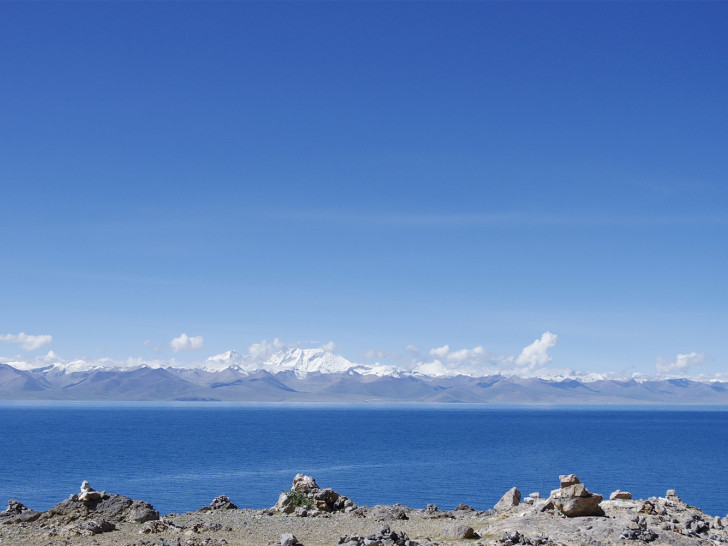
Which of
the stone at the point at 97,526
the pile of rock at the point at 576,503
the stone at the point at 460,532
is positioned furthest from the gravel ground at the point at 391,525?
the pile of rock at the point at 576,503

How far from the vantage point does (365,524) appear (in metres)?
41.3

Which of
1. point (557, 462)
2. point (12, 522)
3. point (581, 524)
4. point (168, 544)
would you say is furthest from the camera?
point (557, 462)

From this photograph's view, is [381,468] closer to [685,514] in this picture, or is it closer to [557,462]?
[557,462]

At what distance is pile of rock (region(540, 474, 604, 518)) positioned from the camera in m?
37.0

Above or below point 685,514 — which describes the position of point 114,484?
below

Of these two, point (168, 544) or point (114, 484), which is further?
point (114, 484)

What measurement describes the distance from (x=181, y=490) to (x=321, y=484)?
18.9 metres

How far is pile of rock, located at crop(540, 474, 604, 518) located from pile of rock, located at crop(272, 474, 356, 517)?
14.4 meters

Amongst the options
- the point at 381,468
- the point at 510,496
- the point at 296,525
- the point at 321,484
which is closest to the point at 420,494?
the point at 321,484

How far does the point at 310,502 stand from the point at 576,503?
61.3 ft

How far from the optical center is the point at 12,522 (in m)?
39.7

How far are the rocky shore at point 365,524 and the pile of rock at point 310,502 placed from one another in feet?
0.23

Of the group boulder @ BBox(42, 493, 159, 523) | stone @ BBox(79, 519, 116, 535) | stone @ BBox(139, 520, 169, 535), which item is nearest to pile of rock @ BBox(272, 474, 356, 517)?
boulder @ BBox(42, 493, 159, 523)

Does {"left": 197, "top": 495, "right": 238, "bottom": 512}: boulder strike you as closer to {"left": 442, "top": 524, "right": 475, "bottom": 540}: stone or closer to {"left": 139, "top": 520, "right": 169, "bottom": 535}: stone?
{"left": 139, "top": 520, "right": 169, "bottom": 535}: stone
